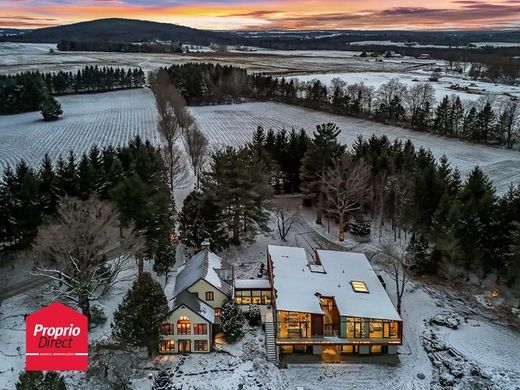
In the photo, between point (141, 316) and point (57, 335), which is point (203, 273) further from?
point (57, 335)

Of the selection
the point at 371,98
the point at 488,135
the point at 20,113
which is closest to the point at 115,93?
the point at 20,113

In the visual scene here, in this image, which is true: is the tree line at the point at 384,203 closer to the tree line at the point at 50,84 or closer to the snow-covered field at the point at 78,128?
the snow-covered field at the point at 78,128

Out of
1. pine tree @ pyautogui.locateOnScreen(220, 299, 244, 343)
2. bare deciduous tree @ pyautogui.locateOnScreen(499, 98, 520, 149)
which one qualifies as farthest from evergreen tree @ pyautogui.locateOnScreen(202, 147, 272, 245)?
bare deciduous tree @ pyautogui.locateOnScreen(499, 98, 520, 149)

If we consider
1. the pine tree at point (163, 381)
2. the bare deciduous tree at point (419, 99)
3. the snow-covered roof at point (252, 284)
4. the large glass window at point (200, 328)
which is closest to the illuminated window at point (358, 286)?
the snow-covered roof at point (252, 284)

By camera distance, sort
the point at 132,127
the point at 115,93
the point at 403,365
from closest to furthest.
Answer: the point at 403,365 → the point at 132,127 → the point at 115,93

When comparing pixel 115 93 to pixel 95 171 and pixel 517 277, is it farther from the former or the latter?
pixel 517 277

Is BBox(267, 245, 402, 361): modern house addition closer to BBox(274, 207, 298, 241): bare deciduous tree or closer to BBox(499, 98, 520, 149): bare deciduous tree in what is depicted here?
BBox(274, 207, 298, 241): bare deciduous tree
